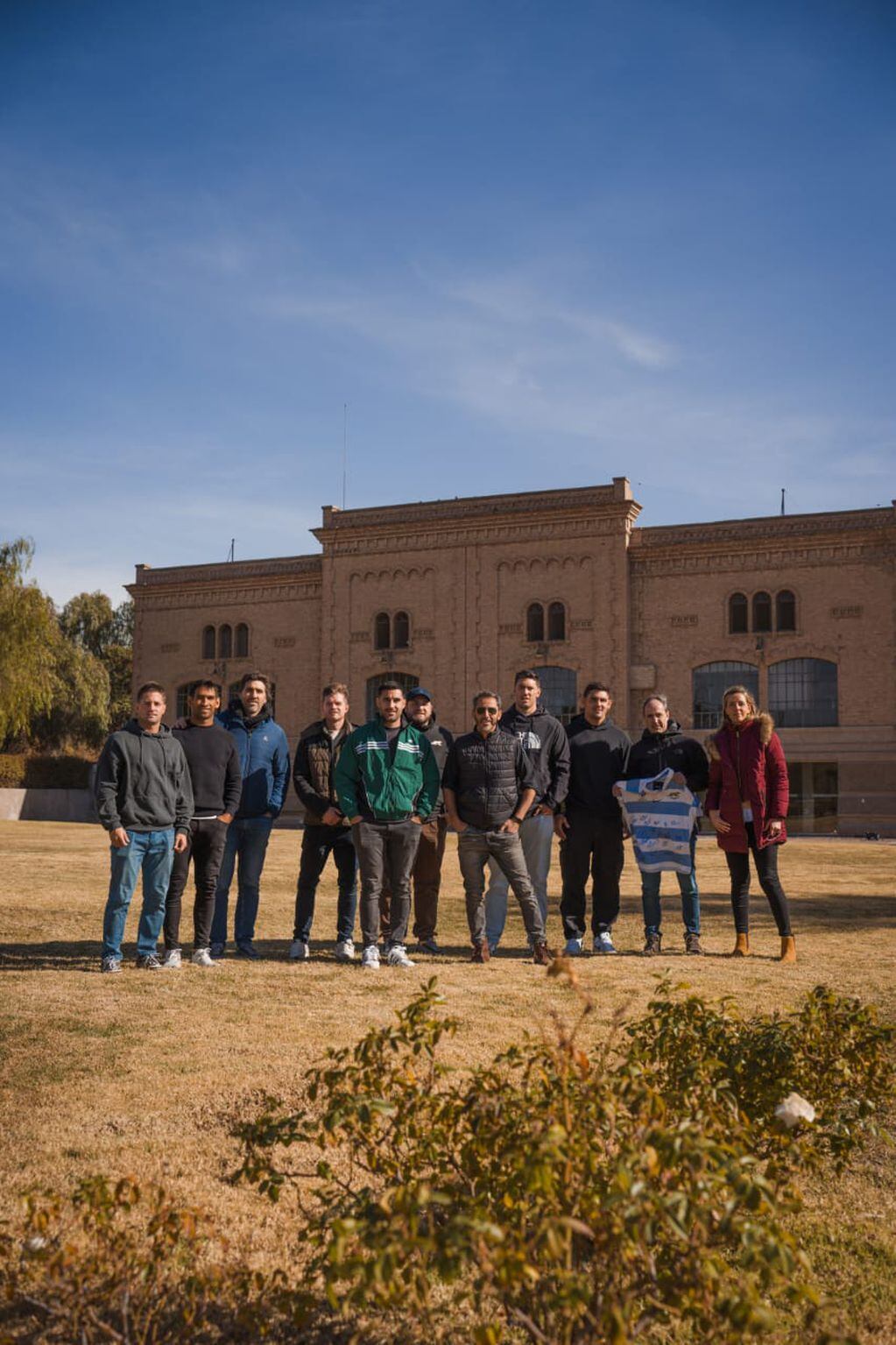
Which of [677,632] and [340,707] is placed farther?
[677,632]

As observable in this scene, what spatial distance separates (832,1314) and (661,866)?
599 cm

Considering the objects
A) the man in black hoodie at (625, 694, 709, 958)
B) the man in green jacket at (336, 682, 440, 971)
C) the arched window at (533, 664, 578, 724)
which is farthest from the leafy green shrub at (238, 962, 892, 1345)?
the arched window at (533, 664, 578, 724)

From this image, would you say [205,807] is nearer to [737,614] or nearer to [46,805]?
[737,614]

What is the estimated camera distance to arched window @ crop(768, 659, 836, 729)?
34.4 metres

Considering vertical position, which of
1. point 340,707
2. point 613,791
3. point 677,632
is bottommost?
point 613,791

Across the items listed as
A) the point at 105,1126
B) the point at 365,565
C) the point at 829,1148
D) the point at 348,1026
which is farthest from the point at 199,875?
the point at 365,565

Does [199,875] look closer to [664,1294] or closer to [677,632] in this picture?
[664,1294]

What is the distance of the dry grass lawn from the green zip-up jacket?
1.17 m

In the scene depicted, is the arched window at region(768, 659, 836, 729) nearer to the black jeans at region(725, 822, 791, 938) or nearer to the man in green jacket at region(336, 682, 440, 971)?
the black jeans at region(725, 822, 791, 938)

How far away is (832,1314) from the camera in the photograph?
9.80ft

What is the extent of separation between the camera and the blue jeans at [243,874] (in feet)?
28.3

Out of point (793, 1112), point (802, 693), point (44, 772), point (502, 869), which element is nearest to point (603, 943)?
point (502, 869)

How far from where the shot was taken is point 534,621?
37656 millimetres

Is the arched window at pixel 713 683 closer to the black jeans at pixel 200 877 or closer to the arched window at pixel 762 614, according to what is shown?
the arched window at pixel 762 614
